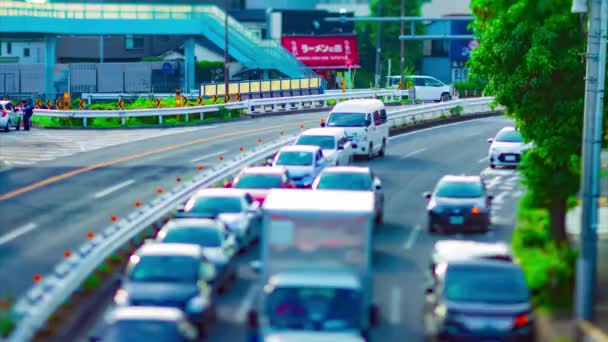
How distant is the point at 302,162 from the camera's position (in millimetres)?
37938

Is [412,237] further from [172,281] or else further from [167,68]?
[167,68]

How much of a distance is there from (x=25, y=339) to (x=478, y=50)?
1474 centimetres

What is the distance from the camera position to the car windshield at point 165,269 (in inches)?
854

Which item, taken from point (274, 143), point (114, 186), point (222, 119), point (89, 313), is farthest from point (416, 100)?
Result: point (89, 313)

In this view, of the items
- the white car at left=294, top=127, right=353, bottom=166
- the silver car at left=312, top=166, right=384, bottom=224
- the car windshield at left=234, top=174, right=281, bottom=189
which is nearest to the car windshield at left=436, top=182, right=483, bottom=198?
the silver car at left=312, top=166, right=384, bottom=224

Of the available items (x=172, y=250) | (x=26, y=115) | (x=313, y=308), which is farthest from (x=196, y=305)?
(x=26, y=115)

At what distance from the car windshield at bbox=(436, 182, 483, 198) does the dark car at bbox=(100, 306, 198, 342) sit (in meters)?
14.5

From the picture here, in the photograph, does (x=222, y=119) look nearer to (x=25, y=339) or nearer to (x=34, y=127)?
(x=34, y=127)

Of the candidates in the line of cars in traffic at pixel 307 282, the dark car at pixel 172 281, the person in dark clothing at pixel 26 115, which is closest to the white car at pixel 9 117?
the person in dark clothing at pixel 26 115

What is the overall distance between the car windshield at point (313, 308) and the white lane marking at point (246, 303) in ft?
12.4

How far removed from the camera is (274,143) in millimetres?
44281

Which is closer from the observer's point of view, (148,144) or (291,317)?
(291,317)

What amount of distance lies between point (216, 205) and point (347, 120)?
17.3 metres

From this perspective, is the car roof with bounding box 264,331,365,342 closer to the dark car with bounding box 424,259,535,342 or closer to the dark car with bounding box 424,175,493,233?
the dark car with bounding box 424,259,535,342
